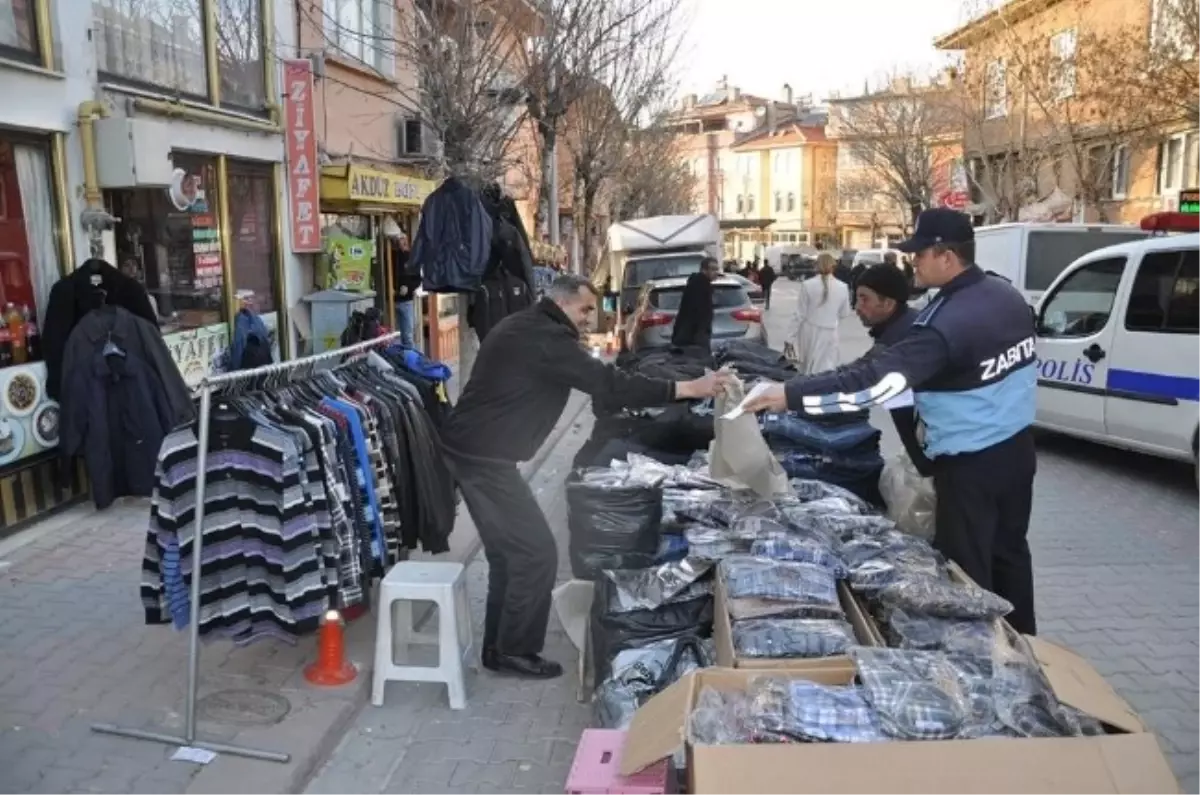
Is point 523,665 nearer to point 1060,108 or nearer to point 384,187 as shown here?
point 384,187

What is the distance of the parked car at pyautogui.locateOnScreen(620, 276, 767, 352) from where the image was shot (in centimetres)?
1370

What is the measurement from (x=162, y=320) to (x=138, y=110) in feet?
5.68

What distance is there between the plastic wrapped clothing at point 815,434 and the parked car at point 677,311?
714 centimetres

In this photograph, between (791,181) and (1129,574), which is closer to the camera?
(1129,574)

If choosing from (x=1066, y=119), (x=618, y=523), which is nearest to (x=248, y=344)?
(x=618, y=523)

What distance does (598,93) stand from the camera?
57.7 ft

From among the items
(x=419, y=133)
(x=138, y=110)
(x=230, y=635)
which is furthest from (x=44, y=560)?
(x=419, y=133)

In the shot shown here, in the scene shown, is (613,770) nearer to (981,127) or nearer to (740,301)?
(740,301)

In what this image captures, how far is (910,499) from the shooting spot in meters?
5.23

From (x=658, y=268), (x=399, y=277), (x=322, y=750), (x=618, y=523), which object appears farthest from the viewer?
(x=658, y=268)

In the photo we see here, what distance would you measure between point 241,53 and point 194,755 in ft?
26.5

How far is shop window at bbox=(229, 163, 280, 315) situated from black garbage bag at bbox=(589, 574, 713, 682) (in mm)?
6633

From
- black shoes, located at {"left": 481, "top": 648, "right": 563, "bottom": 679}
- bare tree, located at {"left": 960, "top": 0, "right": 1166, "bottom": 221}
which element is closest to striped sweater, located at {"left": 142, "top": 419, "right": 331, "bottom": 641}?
black shoes, located at {"left": 481, "top": 648, "right": 563, "bottom": 679}

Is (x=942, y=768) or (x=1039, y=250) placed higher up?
(x=1039, y=250)
